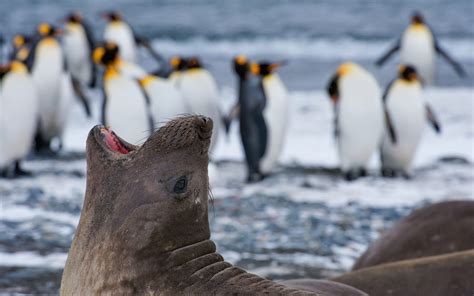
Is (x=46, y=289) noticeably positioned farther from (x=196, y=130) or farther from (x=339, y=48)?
(x=339, y=48)

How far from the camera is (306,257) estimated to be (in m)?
6.14

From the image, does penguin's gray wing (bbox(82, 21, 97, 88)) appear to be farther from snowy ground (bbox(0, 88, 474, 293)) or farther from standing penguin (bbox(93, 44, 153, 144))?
standing penguin (bbox(93, 44, 153, 144))

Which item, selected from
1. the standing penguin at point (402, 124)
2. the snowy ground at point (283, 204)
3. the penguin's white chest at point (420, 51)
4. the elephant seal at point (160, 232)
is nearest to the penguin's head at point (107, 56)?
the snowy ground at point (283, 204)

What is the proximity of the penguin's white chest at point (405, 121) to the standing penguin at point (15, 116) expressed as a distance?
12.8 ft

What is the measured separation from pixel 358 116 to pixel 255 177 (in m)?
1.39

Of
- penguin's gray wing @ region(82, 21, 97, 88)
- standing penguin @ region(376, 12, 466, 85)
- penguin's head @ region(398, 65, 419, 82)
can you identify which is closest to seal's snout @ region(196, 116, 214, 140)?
penguin's head @ region(398, 65, 419, 82)

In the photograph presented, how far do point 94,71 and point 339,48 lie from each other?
9.36m

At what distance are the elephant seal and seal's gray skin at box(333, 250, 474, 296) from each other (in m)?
1.11

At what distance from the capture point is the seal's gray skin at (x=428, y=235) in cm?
412

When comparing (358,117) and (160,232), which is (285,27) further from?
(160,232)

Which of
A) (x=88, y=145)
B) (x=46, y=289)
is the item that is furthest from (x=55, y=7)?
(x=88, y=145)

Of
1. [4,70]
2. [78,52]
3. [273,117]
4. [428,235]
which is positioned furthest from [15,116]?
[78,52]

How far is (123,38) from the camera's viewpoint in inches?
738

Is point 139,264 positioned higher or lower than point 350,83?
lower
